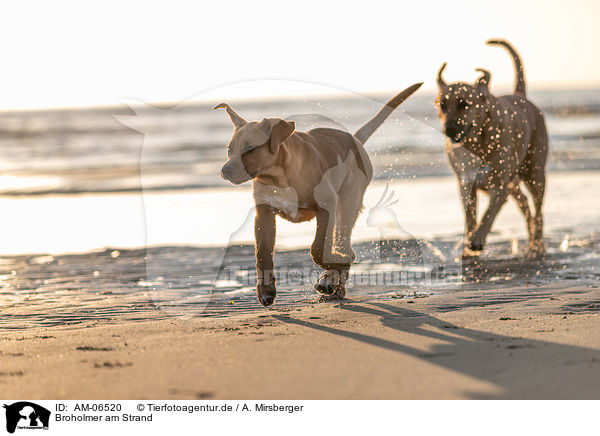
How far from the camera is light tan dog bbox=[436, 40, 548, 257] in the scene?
7648mm

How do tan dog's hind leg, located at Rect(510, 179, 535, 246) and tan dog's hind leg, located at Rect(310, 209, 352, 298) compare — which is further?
tan dog's hind leg, located at Rect(510, 179, 535, 246)

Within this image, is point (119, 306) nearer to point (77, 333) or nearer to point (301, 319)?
point (77, 333)

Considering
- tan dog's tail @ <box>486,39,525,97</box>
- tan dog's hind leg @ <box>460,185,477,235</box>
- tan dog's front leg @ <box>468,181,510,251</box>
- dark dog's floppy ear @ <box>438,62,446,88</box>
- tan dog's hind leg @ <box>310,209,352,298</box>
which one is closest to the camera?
tan dog's hind leg @ <box>310,209,352,298</box>

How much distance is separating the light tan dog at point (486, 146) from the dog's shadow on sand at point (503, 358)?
9.52 feet

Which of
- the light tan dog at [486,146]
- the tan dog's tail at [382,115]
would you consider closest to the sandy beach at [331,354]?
→ the tan dog's tail at [382,115]

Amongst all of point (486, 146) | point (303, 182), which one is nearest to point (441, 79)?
point (486, 146)

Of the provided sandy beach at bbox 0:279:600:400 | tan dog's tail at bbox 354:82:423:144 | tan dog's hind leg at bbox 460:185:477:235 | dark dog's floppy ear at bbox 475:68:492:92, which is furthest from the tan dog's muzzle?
dark dog's floppy ear at bbox 475:68:492:92

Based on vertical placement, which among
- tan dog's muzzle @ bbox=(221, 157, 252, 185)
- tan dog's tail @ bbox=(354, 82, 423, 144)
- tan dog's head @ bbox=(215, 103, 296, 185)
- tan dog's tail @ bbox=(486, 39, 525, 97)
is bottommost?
tan dog's muzzle @ bbox=(221, 157, 252, 185)

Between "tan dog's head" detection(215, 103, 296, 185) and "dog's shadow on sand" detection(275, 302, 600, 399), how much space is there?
1.03 metres

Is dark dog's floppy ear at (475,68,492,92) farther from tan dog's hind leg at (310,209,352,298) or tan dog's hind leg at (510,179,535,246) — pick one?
tan dog's hind leg at (310,209,352,298)

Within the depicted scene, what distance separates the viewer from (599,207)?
10.7m

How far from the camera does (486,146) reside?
313 inches

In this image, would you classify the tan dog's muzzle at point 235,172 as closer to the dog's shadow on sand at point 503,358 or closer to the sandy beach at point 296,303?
the sandy beach at point 296,303
